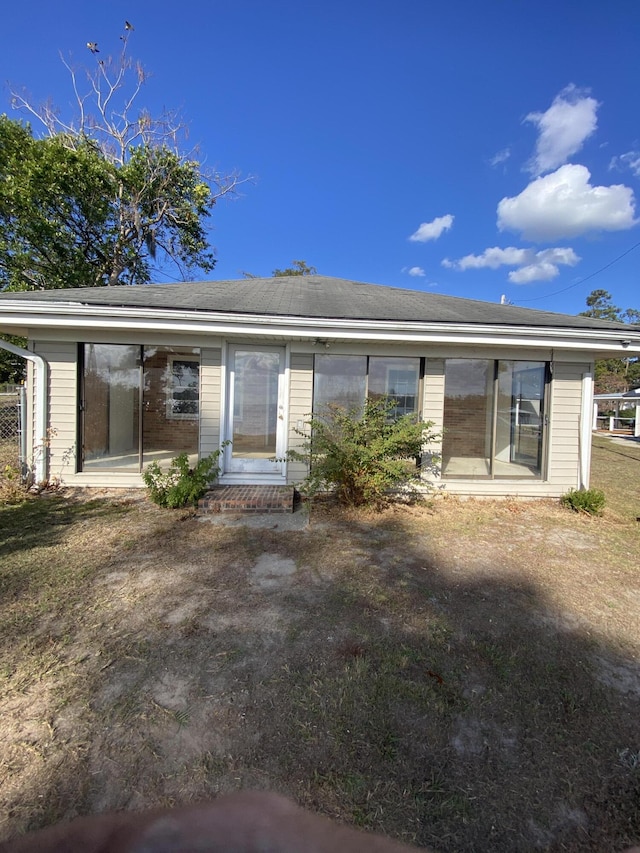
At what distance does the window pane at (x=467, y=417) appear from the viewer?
20.5ft

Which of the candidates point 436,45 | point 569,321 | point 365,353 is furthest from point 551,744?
point 436,45

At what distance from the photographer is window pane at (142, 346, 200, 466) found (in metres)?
6.14

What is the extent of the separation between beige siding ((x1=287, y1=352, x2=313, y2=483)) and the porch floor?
71cm

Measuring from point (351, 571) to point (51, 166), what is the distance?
15.2 meters

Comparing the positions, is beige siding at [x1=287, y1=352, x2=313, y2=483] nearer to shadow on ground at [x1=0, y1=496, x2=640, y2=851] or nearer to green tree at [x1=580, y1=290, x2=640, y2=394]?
shadow on ground at [x1=0, y1=496, x2=640, y2=851]

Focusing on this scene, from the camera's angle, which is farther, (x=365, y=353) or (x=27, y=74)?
(x=27, y=74)

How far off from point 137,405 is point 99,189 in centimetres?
1171

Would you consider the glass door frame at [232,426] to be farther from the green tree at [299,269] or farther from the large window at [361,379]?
the green tree at [299,269]

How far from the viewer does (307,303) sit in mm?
6195

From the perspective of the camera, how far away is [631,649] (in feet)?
8.24

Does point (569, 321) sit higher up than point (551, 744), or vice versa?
point (569, 321)

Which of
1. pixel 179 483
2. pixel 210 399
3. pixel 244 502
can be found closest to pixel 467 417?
pixel 244 502

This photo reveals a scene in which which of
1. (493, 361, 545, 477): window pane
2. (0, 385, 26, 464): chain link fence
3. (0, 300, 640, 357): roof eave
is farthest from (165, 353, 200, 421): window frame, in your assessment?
(493, 361, 545, 477): window pane

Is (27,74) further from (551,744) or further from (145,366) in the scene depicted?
(551,744)
